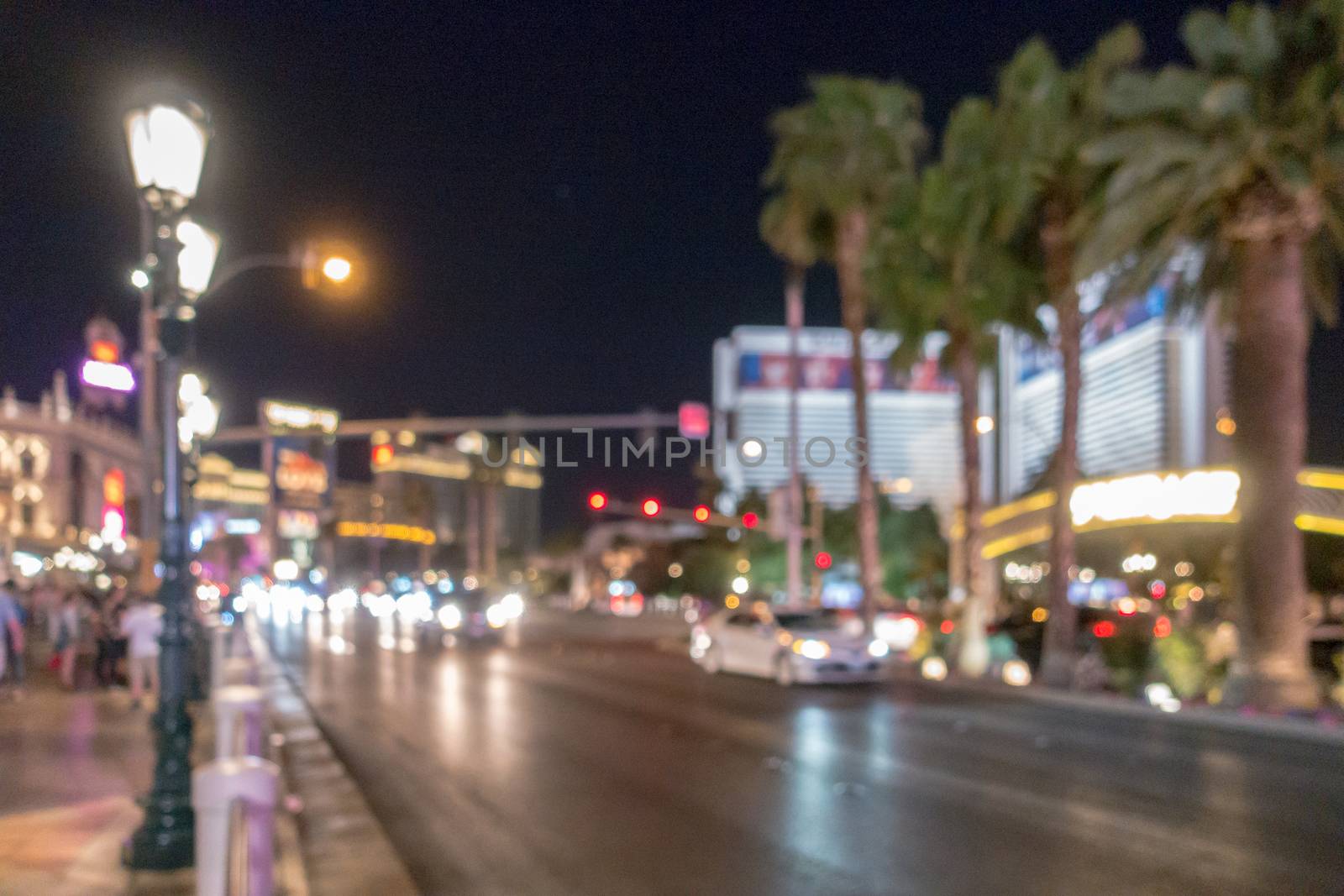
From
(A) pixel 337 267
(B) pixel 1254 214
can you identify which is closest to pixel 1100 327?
(B) pixel 1254 214

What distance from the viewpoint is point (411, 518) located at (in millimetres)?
110250

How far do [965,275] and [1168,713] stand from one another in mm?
11523

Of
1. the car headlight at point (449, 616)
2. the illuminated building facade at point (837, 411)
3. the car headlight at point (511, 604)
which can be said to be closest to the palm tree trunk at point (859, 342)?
the car headlight at point (449, 616)

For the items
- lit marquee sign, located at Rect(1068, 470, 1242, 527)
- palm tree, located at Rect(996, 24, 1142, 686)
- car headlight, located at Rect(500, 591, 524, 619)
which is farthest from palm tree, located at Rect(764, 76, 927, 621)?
car headlight, located at Rect(500, 591, 524, 619)

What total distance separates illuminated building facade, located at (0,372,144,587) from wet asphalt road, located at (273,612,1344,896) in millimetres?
48109

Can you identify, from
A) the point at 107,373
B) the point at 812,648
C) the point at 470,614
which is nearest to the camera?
the point at 107,373

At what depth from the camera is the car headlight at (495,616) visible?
40000 millimetres

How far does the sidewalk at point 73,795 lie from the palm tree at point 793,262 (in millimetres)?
19671

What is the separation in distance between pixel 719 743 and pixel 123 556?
31.2 meters

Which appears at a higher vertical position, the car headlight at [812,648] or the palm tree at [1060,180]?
the palm tree at [1060,180]

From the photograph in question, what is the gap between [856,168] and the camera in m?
31.6

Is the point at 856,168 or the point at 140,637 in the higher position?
the point at 856,168

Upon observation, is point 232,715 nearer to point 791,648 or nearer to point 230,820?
point 230,820

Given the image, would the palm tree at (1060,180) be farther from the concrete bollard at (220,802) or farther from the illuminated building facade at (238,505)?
the illuminated building facade at (238,505)
